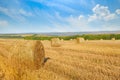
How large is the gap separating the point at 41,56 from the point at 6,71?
6.20 ft

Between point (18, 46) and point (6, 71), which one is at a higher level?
point (18, 46)

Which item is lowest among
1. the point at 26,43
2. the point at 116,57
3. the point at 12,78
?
the point at 12,78

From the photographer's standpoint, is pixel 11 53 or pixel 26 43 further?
pixel 26 43

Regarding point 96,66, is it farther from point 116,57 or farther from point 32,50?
point 32,50

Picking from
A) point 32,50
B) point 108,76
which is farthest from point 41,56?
point 108,76

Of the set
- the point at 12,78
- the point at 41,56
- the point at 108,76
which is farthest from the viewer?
the point at 41,56

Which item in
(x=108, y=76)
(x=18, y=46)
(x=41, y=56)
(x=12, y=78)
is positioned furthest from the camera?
(x=41, y=56)

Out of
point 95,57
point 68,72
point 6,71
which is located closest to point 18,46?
point 6,71

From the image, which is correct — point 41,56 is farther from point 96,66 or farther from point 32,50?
point 96,66

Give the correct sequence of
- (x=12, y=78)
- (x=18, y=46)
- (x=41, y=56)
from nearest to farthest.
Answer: (x=12, y=78) < (x=18, y=46) < (x=41, y=56)

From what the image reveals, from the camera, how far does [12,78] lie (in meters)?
7.70

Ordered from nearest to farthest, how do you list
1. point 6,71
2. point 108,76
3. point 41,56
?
1. point 108,76
2. point 6,71
3. point 41,56

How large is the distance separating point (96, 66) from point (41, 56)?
2.94 metres

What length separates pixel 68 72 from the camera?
776 centimetres
